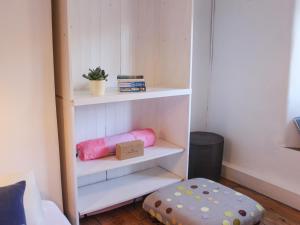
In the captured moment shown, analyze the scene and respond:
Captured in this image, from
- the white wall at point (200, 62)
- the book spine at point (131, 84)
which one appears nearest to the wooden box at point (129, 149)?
the book spine at point (131, 84)

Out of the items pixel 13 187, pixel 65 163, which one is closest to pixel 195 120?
pixel 65 163

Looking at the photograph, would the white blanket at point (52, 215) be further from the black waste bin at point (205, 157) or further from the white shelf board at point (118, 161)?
the black waste bin at point (205, 157)

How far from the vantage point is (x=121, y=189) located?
2.10 m

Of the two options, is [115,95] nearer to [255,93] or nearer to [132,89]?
[132,89]

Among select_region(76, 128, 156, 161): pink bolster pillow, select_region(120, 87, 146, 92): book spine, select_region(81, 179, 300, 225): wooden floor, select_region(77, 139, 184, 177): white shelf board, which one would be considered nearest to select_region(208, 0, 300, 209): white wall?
select_region(81, 179, 300, 225): wooden floor

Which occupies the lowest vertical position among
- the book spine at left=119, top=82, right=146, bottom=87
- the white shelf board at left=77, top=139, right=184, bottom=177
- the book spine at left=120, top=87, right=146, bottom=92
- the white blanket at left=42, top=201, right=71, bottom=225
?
the white blanket at left=42, top=201, right=71, bottom=225

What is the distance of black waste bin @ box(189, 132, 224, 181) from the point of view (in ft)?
7.95

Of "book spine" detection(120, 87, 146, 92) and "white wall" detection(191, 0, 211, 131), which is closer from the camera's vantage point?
"book spine" detection(120, 87, 146, 92)

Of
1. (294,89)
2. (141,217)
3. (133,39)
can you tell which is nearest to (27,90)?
(133,39)

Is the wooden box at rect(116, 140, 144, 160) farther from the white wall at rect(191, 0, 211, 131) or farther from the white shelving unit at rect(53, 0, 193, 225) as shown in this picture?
the white wall at rect(191, 0, 211, 131)

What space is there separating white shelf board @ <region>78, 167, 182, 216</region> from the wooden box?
277mm

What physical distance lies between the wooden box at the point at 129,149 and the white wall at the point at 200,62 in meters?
0.90

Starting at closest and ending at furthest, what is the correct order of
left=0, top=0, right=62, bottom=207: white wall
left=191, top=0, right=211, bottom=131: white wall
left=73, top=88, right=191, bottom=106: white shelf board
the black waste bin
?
1. left=0, top=0, right=62, bottom=207: white wall
2. left=73, top=88, right=191, bottom=106: white shelf board
3. the black waste bin
4. left=191, top=0, right=211, bottom=131: white wall

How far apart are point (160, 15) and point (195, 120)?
1.06 m
